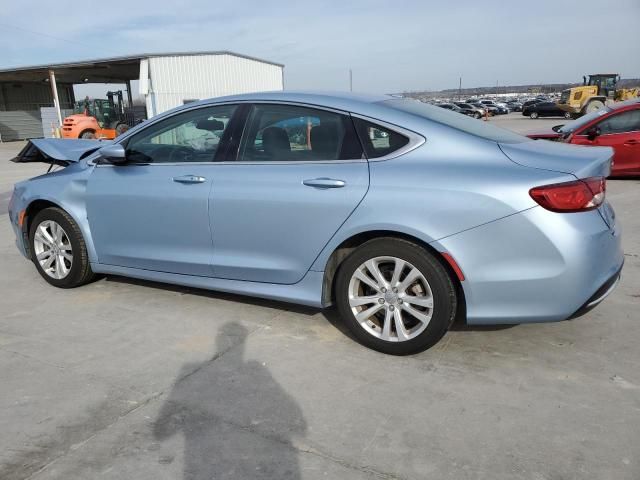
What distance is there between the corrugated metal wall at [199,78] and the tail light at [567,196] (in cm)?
2444

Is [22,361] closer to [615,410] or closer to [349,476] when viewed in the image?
[349,476]

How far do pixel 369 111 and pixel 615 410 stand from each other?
2158 mm

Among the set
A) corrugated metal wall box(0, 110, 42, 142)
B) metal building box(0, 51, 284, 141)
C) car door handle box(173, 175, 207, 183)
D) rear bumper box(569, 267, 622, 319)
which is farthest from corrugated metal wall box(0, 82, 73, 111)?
rear bumper box(569, 267, 622, 319)

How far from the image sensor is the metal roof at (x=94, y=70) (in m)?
26.7

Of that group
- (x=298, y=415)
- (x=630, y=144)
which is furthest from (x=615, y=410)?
(x=630, y=144)

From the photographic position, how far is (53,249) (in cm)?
470

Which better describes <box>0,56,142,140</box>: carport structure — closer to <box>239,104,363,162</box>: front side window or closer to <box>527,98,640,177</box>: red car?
<box>527,98,640,177</box>: red car

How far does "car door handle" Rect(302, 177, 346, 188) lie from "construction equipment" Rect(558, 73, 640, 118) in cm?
3259

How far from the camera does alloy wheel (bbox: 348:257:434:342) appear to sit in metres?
3.21

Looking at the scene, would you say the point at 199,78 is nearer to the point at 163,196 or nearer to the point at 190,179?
the point at 163,196

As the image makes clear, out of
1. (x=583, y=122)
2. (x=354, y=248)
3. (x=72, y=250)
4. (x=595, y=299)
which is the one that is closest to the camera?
(x=595, y=299)

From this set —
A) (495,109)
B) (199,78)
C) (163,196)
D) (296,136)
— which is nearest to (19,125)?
(199,78)

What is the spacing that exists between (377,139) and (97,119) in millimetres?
28821

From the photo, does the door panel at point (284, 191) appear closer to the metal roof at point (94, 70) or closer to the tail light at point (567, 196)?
the tail light at point (567, 196)
